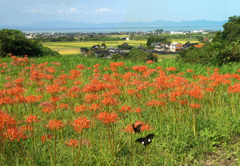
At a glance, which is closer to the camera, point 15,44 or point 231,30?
point 15,44

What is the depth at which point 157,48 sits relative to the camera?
108188 mm

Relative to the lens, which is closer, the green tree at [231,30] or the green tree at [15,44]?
the green tree at [15,44]

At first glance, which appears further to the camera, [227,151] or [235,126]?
[235,126]

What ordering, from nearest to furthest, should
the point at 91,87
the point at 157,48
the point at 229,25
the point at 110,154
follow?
the point at 110,154
the point at 91,87
the point at 229,25
the point at 157,48

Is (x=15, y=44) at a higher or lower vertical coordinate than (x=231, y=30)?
lower

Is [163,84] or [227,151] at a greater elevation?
[163,84]

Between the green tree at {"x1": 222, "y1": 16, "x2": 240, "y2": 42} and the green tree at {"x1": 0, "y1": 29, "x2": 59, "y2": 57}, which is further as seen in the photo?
the green tree at {"x1": 222, "y1": 16, "x2": 240, "y2": 42}

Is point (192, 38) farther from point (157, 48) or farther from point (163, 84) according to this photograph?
point (163, 84)

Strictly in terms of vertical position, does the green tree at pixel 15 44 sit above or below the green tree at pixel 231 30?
below

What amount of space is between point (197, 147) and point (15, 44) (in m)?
18.0

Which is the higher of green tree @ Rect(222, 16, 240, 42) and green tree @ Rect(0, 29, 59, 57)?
green tree @ Rect(222, 16, 240, 42)

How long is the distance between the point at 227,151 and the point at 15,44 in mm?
18345

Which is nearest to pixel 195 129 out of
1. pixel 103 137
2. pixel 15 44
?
pixel 103 137

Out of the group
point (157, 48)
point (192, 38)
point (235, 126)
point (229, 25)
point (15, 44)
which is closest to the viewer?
point (235, 126)
